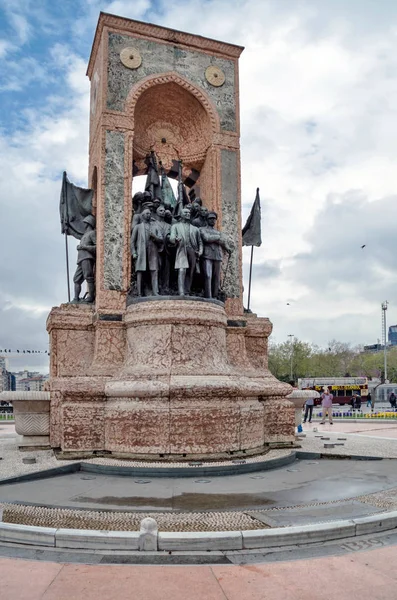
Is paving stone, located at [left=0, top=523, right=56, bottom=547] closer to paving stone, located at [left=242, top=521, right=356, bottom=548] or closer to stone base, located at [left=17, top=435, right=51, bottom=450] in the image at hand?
paving stone, located at [left=242, top=521, right=356, bottom=548]

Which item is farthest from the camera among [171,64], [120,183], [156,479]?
[171,64]

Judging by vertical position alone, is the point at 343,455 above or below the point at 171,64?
below

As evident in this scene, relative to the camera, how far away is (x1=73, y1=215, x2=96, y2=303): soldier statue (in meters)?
12.8

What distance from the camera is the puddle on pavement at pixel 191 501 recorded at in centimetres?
663

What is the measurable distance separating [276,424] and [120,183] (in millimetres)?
6461

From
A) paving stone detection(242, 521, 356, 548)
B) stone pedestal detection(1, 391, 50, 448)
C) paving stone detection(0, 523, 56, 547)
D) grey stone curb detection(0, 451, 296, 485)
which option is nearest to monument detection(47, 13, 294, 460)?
stone pedestal detection(1, 391, 50, 448)

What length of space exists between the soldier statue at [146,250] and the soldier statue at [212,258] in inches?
41.0

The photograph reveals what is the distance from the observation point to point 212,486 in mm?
7887

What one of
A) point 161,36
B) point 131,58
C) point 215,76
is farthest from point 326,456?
point 161,36

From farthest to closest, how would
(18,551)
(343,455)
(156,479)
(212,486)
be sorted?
(343,455) → (156,479) → (212,486) → (18,551)

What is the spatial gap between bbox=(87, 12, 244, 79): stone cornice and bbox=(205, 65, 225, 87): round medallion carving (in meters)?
0.46

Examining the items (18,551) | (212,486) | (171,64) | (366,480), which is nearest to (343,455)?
(366,480)

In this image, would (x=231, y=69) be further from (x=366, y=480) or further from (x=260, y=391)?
(x=366, y=480)

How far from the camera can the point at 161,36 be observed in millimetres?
13711
